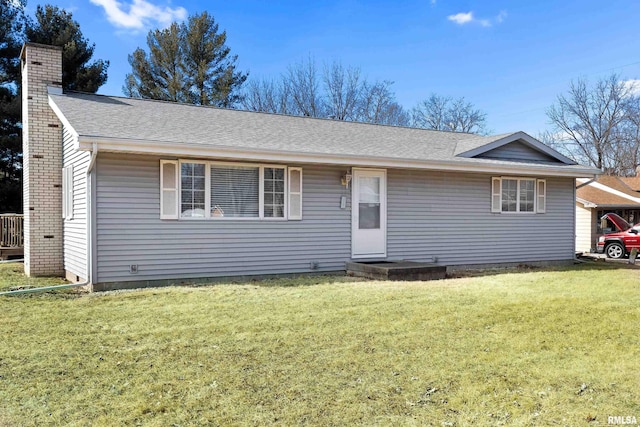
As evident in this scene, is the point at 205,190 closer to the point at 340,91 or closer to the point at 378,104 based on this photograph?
the point at 340,91

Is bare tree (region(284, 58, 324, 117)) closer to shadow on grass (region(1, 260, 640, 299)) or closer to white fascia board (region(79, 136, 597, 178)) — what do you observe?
white fascia board (region(79, 136, 597, 178))

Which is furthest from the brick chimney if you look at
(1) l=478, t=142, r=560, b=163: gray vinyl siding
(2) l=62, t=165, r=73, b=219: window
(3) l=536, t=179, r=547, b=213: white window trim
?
(3) l=536, t=179, r=547, b=213: white window trim

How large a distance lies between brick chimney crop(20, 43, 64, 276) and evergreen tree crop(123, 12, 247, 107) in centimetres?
1592

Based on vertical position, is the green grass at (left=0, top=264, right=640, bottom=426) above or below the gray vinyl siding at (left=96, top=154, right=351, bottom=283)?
below

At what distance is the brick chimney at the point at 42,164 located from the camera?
31.9 feet

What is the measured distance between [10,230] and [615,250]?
58.3ft

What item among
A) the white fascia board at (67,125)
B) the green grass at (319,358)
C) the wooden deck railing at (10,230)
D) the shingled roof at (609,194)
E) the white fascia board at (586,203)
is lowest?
the green grass at (319,358)

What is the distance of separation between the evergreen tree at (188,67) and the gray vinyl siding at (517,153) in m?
17.1

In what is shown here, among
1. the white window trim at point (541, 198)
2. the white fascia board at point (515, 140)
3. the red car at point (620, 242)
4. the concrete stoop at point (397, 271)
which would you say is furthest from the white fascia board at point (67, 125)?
the red car at point (620, 242)

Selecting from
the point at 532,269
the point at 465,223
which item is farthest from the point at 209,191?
the point at 532,269

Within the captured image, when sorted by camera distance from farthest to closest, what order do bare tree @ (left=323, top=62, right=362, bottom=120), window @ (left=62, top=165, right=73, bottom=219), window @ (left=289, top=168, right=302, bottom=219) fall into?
bare tree @ (left=323, top=62, right=362, bottom=120) → window @ (left=289, top=168, right=302, bottom=219) → window @ (left=62, top=165, right=73, bottom=219)

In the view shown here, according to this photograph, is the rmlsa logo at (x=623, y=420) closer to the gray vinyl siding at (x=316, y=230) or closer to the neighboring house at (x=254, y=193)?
the neighboring house at (x=254, y=193)

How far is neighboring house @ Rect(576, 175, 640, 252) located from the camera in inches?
711

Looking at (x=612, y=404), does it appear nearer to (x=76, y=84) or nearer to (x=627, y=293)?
(x=627, y=293)
